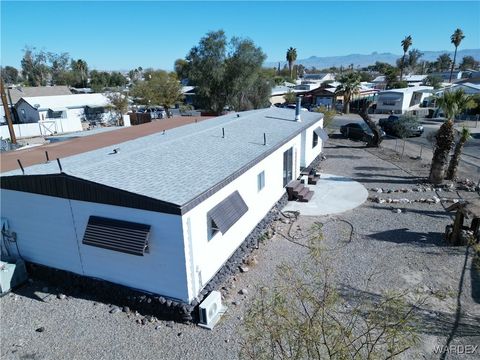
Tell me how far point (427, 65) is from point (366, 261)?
15404cm

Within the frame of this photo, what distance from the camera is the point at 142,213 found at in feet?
26.5

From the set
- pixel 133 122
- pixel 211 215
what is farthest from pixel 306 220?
pixel 133 122

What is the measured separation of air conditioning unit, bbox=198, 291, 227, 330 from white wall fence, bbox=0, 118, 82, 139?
3684cm

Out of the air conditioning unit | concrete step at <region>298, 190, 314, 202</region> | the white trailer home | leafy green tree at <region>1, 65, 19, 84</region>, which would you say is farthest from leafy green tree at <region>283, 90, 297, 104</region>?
leafy green tree at <region>1, 65, 19, 84</region>

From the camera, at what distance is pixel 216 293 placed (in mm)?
8539

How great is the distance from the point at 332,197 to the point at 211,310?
9714 millimetres

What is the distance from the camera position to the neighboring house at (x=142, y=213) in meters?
8.02

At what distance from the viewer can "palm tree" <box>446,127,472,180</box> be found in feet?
54.7

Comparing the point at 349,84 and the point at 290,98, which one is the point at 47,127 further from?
the point at 349,84

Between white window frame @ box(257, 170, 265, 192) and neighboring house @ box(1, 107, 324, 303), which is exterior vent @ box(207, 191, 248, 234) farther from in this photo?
white window frame @ box(257, 170, 265, 192)

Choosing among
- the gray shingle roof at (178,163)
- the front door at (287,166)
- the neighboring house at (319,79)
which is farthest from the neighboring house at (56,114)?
the neighboring house at (319,79)

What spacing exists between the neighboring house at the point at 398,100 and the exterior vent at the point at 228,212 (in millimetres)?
40981

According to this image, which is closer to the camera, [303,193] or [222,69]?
[303,193]

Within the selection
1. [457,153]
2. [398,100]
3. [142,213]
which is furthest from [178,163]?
[398,100]
